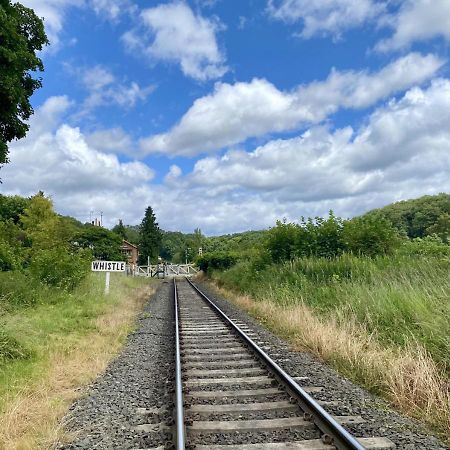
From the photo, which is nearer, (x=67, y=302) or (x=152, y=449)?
(x=152, y=449)

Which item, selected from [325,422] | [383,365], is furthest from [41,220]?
[325,422]

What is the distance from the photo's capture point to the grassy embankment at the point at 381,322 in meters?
5.45

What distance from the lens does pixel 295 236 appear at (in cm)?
1866

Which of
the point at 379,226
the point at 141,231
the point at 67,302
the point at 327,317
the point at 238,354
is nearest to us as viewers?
the point at 238,354

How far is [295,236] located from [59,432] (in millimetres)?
14904

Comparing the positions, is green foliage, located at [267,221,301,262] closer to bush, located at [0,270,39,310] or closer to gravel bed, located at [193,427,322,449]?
bush, located at [0,270,39,310]

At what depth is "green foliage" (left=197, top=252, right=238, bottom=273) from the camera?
115ft

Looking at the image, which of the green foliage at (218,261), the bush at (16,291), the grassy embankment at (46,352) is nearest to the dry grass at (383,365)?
the grassy embankment at (46,352)

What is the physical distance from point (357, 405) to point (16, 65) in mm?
14588

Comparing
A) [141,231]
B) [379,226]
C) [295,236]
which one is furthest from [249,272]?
[141,231]

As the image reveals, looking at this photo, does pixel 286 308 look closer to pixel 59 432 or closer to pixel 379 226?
pixel 379 226

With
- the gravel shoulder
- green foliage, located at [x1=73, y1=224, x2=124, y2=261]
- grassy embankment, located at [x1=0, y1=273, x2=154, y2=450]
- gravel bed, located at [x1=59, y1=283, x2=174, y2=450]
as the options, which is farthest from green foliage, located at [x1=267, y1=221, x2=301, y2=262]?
green foliage, located at [x1=73, y1=224, x2=124, y2=261]

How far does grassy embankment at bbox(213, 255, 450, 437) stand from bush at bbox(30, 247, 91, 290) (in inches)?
260

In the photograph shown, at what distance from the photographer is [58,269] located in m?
15.6
